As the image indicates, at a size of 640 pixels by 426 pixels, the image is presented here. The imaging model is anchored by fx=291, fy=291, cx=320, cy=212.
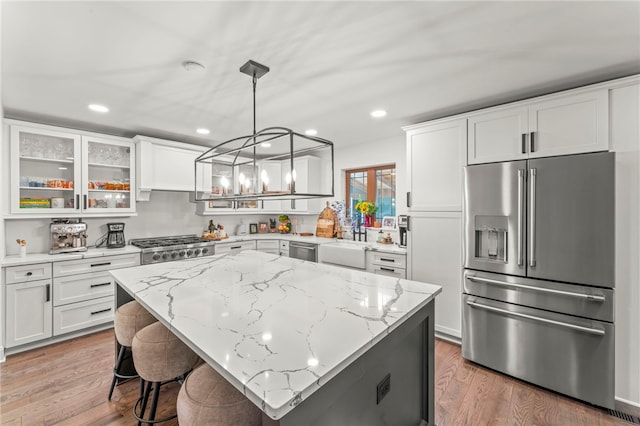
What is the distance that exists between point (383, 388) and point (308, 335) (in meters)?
0.51

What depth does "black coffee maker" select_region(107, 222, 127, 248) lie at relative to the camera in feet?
11.6

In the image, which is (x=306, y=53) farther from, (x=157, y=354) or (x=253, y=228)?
(x=253, y=228)

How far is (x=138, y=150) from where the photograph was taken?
3.63 meters

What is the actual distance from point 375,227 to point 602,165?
2.50m

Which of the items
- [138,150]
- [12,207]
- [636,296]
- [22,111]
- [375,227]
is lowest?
[636,296]

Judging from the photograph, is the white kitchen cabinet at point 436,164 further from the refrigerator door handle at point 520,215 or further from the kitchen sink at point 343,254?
the kitchen sink at point 343,254

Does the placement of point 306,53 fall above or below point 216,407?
above

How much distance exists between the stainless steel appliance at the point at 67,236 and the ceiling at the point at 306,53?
1.17 meters

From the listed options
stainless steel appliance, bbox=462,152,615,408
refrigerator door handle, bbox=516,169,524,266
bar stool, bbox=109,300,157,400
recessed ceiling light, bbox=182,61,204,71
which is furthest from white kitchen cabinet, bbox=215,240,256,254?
refrigerator door handle, bbox=516,169,524,266

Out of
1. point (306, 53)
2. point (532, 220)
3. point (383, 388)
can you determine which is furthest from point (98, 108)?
point (532, 220)

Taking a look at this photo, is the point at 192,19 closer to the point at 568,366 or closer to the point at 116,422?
the point at 116,422

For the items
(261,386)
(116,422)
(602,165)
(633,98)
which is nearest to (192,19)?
(261,386)

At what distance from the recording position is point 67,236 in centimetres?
324

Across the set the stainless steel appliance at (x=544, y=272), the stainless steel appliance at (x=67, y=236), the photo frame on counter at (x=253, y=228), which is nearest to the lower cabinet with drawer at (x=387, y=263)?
the stainless steel appliance at (x=544, y=272)
